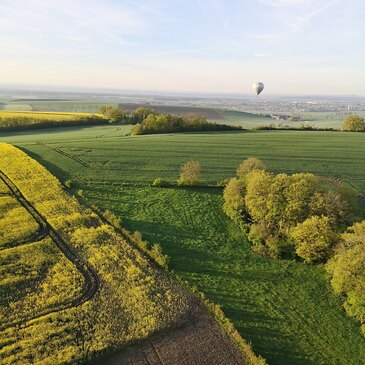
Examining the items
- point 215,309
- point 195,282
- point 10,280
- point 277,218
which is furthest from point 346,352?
point 10,280

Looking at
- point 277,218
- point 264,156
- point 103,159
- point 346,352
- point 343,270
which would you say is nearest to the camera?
point 346,352

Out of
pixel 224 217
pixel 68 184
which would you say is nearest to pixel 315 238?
pixel 224 217

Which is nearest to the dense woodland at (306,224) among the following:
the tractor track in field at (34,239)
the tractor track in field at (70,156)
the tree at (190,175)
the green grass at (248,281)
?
the green grass at (248,281)

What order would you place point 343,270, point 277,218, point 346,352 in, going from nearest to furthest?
point 346,352
point 343,270
point 277,218

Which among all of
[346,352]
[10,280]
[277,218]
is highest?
[277,218]

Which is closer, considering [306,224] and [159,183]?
[306,224]

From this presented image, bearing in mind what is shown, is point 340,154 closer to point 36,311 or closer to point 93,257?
point 93,257

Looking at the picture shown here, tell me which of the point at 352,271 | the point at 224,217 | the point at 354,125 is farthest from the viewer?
the point at 354,125

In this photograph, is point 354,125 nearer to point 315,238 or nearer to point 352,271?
point 315,238
